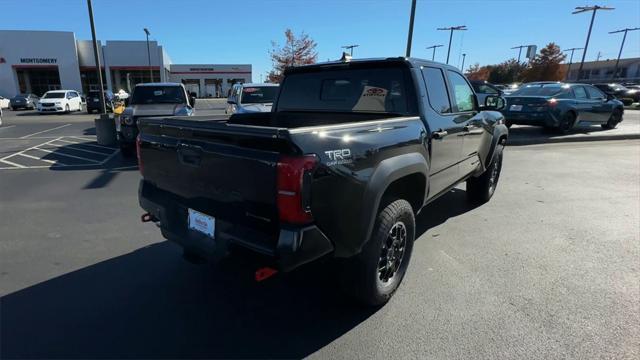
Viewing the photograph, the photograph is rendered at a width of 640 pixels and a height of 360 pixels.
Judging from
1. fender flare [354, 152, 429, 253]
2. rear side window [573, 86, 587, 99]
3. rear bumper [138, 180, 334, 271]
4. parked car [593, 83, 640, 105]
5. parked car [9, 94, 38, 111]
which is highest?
parked car [593, 83, 640, 105]

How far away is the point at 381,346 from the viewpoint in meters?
2.49

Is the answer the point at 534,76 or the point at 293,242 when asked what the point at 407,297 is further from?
the point at 534,76

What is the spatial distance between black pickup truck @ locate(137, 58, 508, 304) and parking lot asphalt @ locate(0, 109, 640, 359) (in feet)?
1.27

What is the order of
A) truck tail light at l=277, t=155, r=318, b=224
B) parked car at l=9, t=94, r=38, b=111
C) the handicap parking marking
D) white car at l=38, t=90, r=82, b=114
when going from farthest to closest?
parked car at l=9, t=94, r=38, b=111, white car at l=38, t=90, r=82, b=114, the handicap parking marking, truck tail light at l=277, t=155, r=318, b=224

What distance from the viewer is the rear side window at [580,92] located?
12.3 metres

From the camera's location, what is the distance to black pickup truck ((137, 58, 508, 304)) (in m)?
2.08

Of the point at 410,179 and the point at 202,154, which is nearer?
the point at 202,154

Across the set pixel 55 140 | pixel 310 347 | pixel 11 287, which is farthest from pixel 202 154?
pixel 55 140

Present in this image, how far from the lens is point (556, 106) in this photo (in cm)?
1155

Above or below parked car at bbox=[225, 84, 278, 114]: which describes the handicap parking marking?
below

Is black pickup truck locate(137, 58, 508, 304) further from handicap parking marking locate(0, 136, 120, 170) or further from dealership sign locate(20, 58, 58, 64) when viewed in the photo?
dealership sign locate(20, 58, 58, 64)

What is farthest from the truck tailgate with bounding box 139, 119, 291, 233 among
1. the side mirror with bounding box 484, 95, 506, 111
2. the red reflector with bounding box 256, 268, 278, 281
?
the side mirror with bounding box 484, 95, 506, 111

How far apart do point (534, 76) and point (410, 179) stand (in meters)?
64.0

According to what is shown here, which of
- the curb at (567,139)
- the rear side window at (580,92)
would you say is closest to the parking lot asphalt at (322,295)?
the curb at (567,139)
